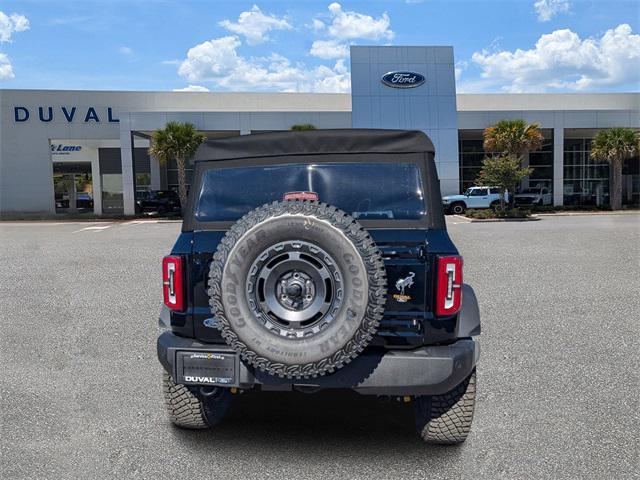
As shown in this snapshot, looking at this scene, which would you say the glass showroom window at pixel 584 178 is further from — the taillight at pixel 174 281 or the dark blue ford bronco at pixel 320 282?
→ the taillight at pixel 174 281

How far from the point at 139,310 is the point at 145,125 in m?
27.7

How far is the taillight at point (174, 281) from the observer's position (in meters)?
3.33

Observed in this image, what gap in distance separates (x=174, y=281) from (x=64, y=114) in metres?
37.8

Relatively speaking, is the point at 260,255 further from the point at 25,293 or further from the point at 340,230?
the point at 25,293

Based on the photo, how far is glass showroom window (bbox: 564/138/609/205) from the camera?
40.3 metres

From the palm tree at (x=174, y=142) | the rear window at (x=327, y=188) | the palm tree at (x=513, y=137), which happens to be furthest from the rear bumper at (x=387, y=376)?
the palm tree at (x=513, y=137)

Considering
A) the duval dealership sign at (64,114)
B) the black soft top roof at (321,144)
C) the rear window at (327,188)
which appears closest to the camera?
the rear window at (327,188)

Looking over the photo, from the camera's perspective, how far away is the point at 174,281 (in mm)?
3355

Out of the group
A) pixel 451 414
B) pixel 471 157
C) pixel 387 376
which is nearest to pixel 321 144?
pixel 387 376

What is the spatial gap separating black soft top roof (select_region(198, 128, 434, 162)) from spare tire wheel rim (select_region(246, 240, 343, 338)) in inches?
37.5

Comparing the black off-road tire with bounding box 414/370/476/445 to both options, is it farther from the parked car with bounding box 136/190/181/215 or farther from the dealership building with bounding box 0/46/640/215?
the parked car with bounding box 136/190/181/215

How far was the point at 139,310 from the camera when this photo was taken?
297 inches

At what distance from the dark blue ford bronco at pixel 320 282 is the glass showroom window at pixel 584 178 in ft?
133

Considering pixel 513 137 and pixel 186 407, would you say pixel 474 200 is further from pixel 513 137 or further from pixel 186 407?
pixel 186 407
